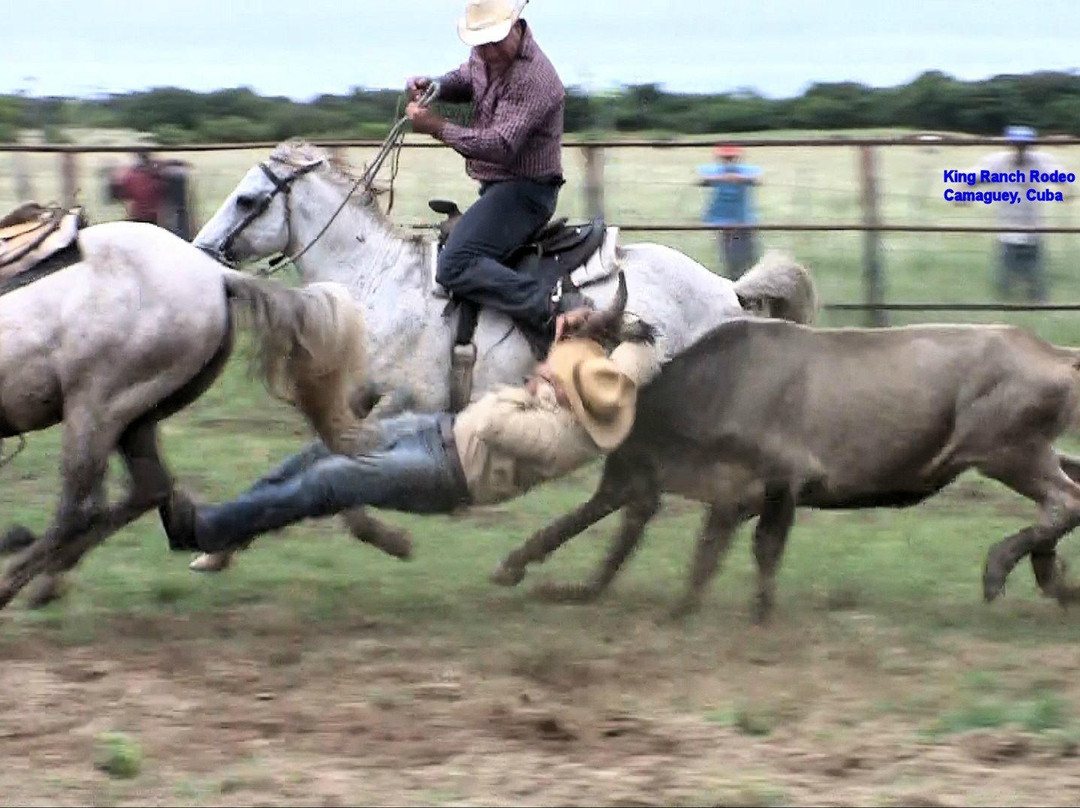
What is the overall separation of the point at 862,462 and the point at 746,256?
580cm

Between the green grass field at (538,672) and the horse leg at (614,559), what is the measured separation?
0.07 metres

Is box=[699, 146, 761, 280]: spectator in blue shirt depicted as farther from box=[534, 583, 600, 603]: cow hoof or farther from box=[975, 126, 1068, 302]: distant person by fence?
box=[534, 583, 600, 603]: cow hoof

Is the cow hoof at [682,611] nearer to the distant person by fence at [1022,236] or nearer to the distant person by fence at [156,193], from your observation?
the distant person by fence at [156,193]

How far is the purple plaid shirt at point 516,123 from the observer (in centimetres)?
714

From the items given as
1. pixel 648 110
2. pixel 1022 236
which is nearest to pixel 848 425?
pixel 1022 236

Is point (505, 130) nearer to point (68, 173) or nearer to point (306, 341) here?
point (306, 341)

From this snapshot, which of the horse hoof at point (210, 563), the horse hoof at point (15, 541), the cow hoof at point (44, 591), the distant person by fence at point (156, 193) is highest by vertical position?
the distant person by fence at point (156, 193)

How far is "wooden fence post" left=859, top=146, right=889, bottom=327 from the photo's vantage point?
11766 mm

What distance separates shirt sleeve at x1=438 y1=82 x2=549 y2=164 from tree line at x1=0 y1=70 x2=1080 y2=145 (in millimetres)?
7764

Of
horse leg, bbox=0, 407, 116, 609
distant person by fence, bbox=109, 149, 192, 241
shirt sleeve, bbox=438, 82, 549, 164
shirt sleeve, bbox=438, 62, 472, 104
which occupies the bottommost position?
horse leg, bbox=0, 407, 116, 609

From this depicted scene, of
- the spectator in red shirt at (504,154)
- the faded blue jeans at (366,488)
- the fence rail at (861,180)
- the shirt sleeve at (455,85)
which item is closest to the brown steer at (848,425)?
the faded blue jeans at (366,488)

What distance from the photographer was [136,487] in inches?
245

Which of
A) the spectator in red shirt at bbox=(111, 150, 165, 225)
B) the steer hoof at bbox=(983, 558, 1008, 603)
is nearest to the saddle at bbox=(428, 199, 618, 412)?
the steer hoof at bbox=(983, 558, 1008, 603)

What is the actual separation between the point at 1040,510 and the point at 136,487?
3.14 meters
